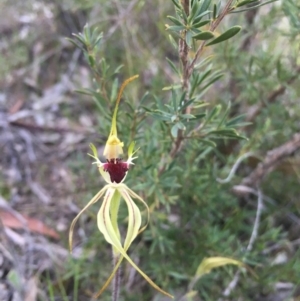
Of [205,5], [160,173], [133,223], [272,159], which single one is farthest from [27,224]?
[205,5]

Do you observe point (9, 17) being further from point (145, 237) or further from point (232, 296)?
point (232, 296)

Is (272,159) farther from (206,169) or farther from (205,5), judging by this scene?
(205,5)

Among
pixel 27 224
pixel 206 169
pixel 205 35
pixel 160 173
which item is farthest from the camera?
pixel 27 224

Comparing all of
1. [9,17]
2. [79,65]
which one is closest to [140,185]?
[79,65]

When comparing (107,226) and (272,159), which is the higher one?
(107,226)

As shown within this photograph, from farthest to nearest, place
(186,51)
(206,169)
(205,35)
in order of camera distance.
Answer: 1. (206,169)
2. (186,51)
3. (205,35)

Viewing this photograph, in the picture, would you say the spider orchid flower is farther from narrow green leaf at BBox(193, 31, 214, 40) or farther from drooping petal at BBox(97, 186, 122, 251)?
narrow green leaf at BBox(193, 31, 214, 40)
